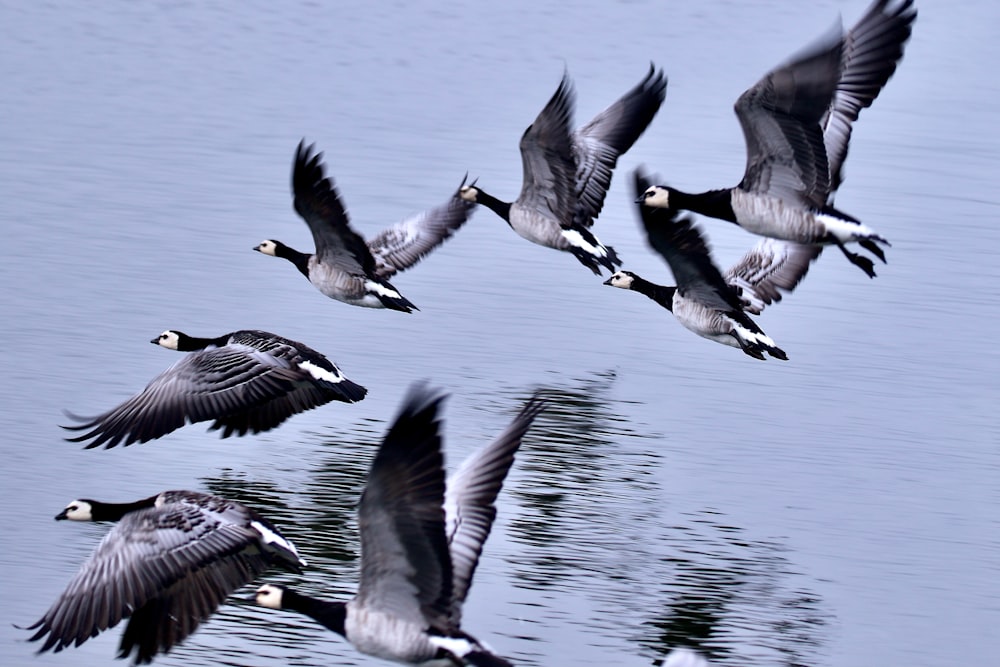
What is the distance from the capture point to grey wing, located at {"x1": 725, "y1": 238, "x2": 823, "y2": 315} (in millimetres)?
11727

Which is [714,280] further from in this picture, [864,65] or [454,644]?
[454,644]

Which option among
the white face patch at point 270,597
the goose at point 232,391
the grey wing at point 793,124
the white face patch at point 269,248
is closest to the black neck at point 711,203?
the grey wing at point 793,124

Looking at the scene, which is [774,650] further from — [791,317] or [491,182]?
[491,182]

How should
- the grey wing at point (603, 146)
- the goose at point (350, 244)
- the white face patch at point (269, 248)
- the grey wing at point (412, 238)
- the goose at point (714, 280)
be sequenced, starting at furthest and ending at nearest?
1. the grey wing at point (412, 238)
2. the white face patch at point (269, 248)
3. the grey wing at point (603, 146)
4. the goose at point (350, 244)
5. the goose at point (714, 280)

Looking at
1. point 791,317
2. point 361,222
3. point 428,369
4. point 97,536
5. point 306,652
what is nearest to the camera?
point 306,652

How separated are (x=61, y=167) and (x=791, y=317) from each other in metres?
6.86

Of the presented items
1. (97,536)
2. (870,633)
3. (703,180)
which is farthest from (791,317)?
(97,536)

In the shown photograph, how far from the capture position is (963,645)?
877cm

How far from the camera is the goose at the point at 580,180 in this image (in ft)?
40.8

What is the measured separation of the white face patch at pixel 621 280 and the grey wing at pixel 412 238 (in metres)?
1.88

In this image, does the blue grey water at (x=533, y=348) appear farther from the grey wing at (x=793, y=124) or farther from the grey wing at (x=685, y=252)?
the grey wing at (x=793, y=124)

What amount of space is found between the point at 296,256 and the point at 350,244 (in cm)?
101

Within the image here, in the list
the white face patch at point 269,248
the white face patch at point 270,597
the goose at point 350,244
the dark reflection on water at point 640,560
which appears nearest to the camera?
the white face patch at point 270,597

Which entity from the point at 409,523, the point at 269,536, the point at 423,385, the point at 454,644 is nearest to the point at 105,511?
the point at 269,536
